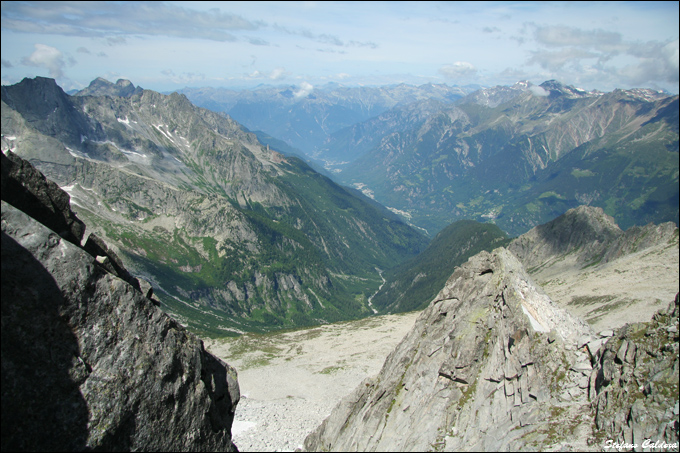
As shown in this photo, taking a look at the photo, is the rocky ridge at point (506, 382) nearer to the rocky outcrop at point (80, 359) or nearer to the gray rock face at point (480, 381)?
the gray rock face at point (480, 381)

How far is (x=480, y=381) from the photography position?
36938mm

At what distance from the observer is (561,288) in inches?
4638

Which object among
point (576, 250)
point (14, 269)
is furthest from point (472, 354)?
point (576, 250)

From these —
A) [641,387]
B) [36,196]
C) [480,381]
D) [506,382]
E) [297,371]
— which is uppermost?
[36,196]

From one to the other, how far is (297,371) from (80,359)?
279 feet

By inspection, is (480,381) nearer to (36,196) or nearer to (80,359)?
(80,359)

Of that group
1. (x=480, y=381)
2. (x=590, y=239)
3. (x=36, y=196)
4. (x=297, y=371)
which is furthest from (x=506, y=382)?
(x=590, y=239)

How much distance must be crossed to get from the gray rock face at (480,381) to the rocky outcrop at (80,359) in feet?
67.9

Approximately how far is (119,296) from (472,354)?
32181 millimetres

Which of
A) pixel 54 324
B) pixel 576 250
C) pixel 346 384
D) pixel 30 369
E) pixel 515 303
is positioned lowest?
pixel 346 384

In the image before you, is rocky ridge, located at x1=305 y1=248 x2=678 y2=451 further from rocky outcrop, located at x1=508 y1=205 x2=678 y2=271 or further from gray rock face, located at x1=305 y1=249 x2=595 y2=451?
rocky outcrop, located at x1=508 y1=205 x2=678 y2=271

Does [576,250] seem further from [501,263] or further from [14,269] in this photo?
[14,269]

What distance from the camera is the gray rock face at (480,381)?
30.8m

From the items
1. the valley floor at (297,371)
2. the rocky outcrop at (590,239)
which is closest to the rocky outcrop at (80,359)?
the valley floor at (297,371)
